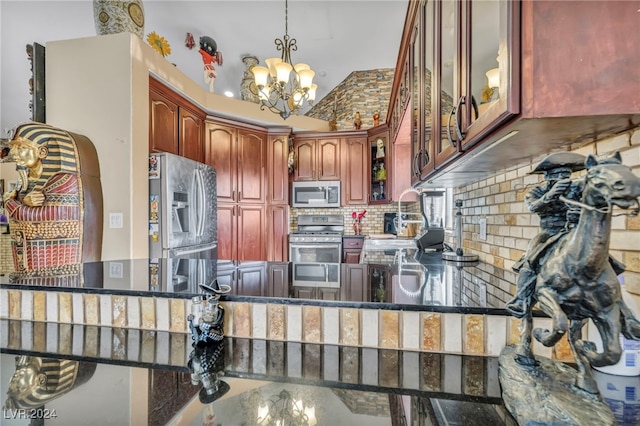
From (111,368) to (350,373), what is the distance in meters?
0.53

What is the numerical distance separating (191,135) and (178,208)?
1.18 m

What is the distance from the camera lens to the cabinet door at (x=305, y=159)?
14.9 feet

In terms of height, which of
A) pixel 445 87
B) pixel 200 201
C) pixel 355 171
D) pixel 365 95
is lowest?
pixel 200 201

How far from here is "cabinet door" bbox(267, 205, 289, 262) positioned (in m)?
4.26

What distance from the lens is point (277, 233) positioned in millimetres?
4293

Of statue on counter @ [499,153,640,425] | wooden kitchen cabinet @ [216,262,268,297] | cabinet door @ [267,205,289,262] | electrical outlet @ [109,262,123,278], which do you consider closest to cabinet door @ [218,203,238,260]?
cabinet door @ [267,205,289,262]

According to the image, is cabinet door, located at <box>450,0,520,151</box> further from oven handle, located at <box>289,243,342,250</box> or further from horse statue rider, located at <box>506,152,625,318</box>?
oven handle, located at <box>289,243,342,250</box>

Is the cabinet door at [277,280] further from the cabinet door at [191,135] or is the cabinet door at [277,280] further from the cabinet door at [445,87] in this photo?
the cabinet door at [191,135]

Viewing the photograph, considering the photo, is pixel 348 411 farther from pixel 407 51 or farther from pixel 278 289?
pixel 407 51

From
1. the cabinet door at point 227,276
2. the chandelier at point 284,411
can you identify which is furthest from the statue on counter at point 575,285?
the cabinet door at point 227,276

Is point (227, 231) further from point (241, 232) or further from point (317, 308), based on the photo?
point (317, 308)

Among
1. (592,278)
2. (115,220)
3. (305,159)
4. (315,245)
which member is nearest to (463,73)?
(592,278)

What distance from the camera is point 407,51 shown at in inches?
85.4

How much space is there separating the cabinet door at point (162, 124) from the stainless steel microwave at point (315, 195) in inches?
70.8
